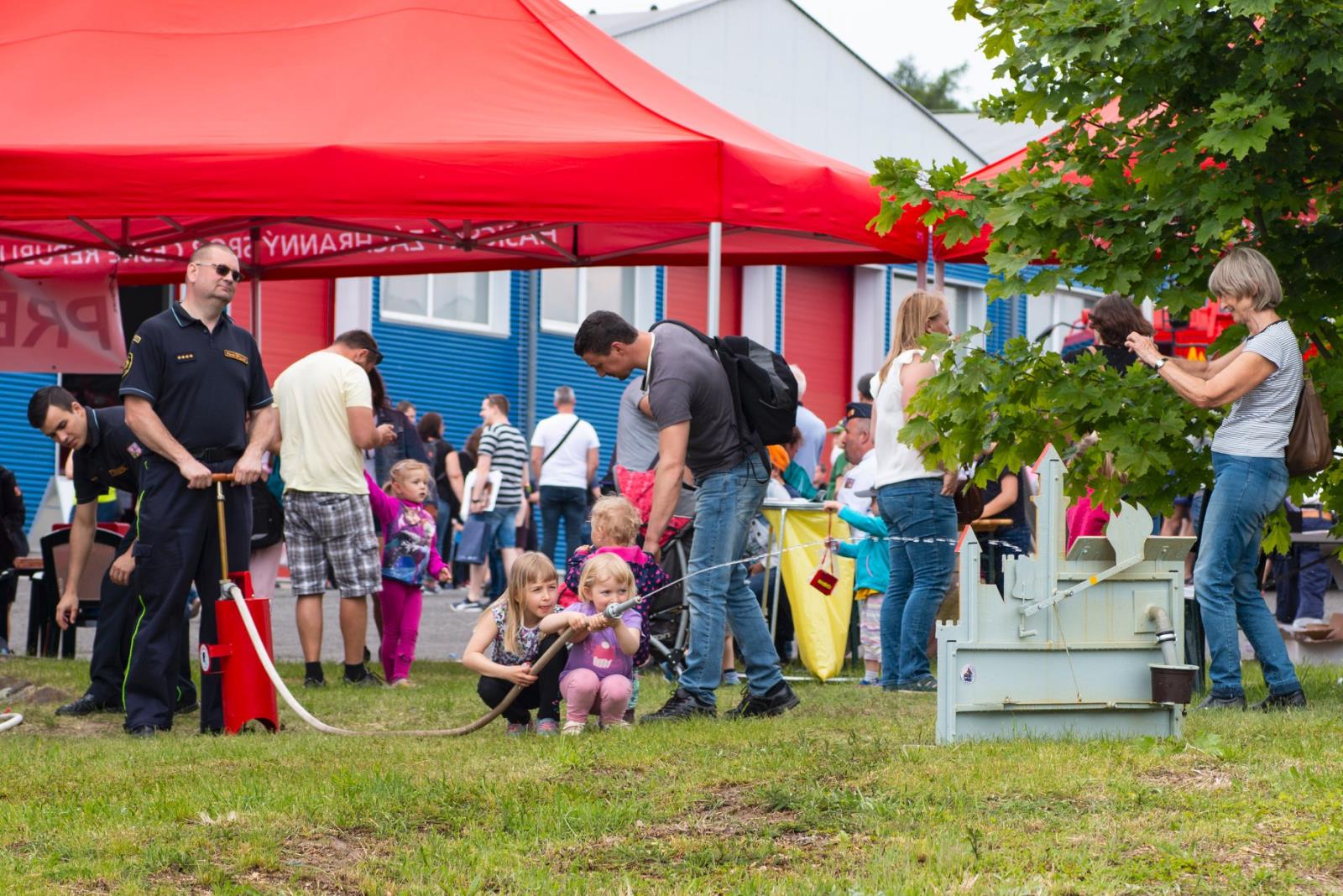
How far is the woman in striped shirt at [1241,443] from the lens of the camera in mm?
7293

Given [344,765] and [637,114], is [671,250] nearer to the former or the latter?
[637,114]

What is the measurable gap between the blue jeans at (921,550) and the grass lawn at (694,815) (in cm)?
240

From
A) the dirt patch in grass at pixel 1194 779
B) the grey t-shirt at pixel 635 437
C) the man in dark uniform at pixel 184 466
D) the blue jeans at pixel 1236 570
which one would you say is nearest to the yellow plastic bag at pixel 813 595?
the grey t-shirt at pixel 635 437

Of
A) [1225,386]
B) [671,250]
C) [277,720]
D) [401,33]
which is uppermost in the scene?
[401,33]

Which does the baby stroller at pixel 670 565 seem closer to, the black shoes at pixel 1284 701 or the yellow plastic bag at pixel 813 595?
the yellow plastic bag at pixel 813 595

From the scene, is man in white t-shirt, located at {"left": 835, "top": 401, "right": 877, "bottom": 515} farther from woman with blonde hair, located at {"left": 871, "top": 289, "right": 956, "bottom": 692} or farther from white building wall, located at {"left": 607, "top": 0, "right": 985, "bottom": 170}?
white building wall, located at {"left": 607, "top": 0, "right": 985, "bottom": 170}

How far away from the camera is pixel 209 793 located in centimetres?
552

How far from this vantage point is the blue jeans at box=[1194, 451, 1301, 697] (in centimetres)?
744

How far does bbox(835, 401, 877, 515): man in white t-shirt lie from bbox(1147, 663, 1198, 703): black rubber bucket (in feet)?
14.1

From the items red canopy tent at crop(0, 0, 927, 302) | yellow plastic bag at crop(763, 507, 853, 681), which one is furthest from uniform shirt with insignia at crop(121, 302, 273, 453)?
yellow plastic bag at crop(763, 507, 853, 681)

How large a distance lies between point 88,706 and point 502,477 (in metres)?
8.32

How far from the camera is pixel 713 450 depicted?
24.7ft

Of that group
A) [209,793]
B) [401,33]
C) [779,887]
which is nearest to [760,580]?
[401,33]

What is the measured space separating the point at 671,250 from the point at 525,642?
6.05m
